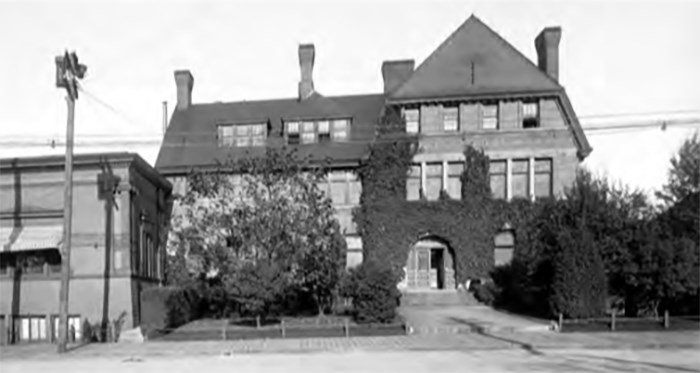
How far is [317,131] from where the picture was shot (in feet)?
132

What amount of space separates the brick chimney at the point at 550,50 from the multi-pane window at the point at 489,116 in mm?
4779

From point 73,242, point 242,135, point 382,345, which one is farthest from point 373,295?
point 242,135

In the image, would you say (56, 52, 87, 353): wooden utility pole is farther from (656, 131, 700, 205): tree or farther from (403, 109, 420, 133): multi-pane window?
(656, 131, 700, 205): tree

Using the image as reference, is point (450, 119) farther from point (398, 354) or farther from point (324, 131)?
point (398, 354)

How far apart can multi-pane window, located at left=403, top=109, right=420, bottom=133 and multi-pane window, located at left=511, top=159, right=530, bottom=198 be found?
5.73 metres

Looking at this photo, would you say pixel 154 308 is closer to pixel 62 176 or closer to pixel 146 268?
pixel 146 268

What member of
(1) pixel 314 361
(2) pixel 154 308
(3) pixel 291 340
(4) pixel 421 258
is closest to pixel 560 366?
(1) pixel 314 361

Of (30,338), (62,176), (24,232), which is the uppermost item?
(62,176)

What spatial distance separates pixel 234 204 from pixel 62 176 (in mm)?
6700

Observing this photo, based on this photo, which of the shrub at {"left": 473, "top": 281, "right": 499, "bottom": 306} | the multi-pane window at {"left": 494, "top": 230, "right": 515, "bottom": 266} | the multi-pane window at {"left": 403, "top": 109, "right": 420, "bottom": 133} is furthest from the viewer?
the multi-pane window at {"left": 403, "top": 109, "right": 420, "bottom": 133}

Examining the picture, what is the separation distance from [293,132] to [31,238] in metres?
18.2

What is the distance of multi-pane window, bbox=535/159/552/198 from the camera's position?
119 feet

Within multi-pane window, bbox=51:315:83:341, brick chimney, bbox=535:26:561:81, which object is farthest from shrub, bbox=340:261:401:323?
brick chimney, bbox=535:26:561:81

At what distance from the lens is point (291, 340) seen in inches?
846
